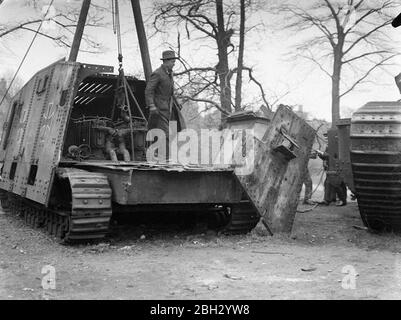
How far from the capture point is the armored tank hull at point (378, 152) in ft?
21.3

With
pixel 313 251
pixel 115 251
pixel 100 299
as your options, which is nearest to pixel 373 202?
pixel 313 251

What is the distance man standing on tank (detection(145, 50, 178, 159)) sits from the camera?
897 cm

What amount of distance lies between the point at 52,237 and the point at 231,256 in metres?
2.54

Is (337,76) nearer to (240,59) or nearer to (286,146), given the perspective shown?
(240,59)

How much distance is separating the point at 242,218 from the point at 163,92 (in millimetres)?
2490

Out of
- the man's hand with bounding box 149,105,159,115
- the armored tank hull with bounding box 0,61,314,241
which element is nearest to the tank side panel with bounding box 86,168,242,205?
the armored tank hull with bounding box 0,61,314,241

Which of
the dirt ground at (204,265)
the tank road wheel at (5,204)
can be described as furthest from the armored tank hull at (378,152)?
the tank road wheel at (5,204)

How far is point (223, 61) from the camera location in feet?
48.7

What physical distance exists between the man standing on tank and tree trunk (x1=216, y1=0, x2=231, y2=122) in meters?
5.16

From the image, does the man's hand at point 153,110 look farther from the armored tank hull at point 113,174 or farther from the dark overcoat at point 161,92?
the armored tank hull at point 113,174

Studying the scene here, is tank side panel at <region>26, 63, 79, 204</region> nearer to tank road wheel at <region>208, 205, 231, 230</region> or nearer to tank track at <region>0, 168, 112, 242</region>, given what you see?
tank track at <region>0, 168, 112, 242</region>

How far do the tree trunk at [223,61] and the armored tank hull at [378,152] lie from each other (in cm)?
769

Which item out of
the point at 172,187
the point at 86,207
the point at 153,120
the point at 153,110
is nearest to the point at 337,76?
the point at 153,120
